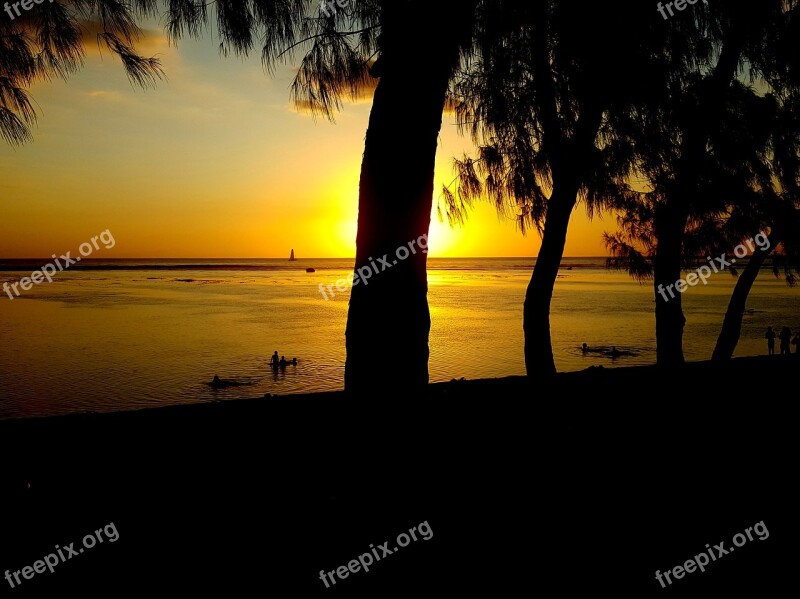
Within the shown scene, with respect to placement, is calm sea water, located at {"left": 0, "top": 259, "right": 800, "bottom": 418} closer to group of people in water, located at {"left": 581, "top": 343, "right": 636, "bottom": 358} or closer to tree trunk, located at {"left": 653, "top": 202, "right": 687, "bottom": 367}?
group of people in water, located at {"left": 581, "top": 343, "right": 636, "bottom": 358}

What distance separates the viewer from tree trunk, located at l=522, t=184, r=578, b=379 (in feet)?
19.5

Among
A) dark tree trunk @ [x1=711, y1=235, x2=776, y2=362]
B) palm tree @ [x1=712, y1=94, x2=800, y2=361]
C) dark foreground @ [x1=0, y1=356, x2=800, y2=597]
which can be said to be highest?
palm tree @ [x1=712, y1=94, x2=800, y2=361]

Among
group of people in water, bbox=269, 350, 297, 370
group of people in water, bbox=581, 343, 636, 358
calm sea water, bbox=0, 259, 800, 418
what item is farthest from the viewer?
group of people in water, bbox=581, 343, 636, 358

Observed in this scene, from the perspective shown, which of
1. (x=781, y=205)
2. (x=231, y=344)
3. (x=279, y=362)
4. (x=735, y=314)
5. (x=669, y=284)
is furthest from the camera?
(x=231, y=344)

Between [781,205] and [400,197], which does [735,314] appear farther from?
[400,197]

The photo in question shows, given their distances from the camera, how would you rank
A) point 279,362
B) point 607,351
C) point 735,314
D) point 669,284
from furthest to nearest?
point 607,351
point 279,362
point 735,314
point 669,284

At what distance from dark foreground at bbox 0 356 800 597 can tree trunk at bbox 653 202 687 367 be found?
247 cm

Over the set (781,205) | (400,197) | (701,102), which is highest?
(701,102)

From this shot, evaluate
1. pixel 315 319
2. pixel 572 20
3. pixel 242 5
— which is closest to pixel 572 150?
pixel 572 20

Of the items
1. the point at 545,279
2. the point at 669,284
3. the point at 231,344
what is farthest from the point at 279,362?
the point at 669,284

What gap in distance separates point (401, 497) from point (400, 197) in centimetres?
182

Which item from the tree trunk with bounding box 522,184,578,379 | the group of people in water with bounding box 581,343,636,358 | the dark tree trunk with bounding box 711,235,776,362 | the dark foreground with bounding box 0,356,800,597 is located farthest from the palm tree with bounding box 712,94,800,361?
the group of people in water with bounding box 581,343,636,358

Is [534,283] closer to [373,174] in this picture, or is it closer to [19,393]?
[373,174]

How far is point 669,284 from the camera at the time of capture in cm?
646
